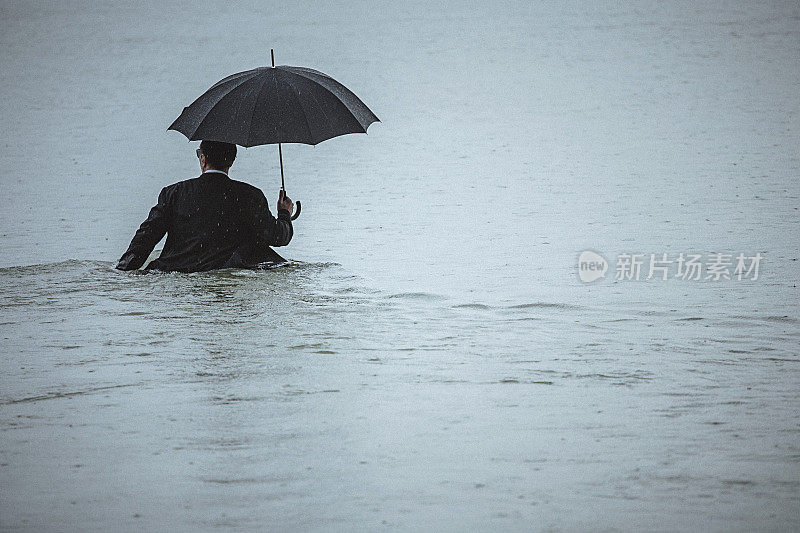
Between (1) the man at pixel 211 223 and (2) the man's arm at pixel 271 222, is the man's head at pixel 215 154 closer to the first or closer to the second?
(1) the man at pixel 211 223

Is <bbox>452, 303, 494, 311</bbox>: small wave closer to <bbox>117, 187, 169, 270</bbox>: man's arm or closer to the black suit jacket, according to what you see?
the black suit jacket

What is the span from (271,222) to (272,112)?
674mm

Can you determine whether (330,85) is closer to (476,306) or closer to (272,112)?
(272,112)

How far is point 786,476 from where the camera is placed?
10.6 ft

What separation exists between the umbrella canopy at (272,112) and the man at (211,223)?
247 mm

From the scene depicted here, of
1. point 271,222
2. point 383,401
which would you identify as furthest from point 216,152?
point 383,401

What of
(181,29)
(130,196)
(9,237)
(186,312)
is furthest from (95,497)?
(181,29)

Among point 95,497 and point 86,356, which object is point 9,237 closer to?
point 86,356

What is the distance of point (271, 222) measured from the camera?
654cm

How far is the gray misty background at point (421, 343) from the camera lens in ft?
10.4

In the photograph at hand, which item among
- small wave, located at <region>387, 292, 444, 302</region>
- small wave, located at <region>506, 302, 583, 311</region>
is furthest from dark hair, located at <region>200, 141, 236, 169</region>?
small wave, located at <region>506, 302, 583, 311</region>

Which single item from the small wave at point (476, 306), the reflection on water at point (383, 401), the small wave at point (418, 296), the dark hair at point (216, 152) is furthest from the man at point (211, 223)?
the small wave at point (476, 306)

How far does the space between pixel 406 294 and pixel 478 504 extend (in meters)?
3.35

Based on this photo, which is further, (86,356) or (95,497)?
(86,356)
